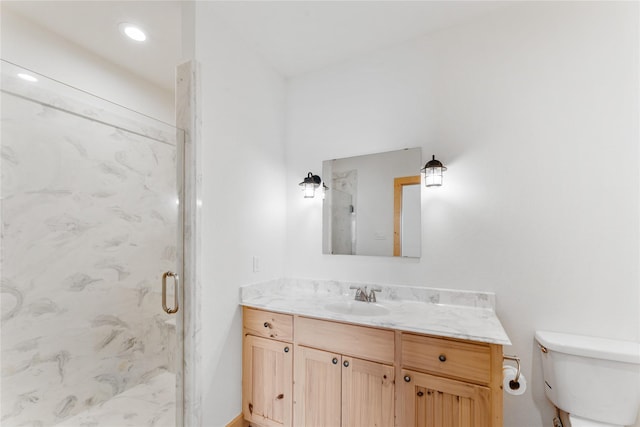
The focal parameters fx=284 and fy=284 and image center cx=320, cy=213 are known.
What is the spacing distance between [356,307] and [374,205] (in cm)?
73

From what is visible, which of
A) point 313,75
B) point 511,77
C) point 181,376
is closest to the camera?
point 181,376

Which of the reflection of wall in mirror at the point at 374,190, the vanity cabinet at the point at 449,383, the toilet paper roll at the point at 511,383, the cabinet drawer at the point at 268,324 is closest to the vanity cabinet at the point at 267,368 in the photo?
the cabinet drawer at the point at 268,324

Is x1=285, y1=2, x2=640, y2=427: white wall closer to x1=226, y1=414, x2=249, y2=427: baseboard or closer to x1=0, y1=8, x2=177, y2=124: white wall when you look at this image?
x1=226, y1=414, x2=249, y2=427: baseboard

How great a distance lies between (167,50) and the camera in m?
2.13

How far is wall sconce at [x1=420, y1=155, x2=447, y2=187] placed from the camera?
182 centimetres

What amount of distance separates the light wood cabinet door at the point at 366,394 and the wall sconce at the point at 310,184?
1.21m

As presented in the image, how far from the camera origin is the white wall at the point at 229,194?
1.67 meters

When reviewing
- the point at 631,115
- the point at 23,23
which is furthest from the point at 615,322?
the point at 23,23

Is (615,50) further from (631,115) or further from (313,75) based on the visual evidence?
(313,75)

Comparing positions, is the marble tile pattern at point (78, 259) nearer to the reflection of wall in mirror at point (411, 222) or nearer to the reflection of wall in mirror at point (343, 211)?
the reflection of wall in mirror at point (343, 211)

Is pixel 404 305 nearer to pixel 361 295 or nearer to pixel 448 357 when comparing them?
pixel 361 295

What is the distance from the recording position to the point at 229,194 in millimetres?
1838

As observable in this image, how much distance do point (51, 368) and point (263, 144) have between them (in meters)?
1.72

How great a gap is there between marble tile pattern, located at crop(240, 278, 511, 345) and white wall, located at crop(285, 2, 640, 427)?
0.08m
